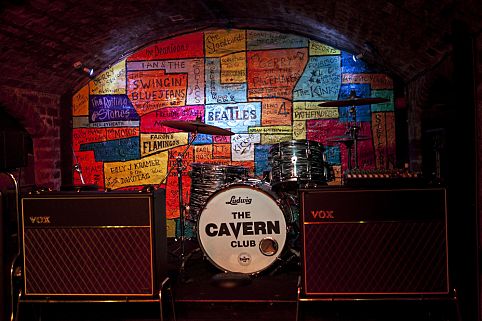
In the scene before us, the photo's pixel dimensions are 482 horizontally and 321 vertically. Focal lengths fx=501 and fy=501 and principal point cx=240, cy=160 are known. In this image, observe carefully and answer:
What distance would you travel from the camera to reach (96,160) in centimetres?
725

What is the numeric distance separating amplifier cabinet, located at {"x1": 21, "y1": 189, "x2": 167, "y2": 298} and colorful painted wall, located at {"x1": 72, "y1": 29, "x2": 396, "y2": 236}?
3054 mm

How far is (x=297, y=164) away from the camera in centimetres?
518

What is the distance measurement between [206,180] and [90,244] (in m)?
1.91

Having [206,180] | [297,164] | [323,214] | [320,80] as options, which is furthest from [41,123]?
[323,214]

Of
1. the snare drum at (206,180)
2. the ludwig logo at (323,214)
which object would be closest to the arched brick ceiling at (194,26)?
the ludwig logo at (323,214)

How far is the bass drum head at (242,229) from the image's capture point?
4633 millimetres

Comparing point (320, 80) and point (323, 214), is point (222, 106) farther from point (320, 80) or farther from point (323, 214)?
point (323, 214)

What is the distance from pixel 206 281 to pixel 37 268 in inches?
62.2

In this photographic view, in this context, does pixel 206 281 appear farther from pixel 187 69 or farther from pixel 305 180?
pixel 187 69

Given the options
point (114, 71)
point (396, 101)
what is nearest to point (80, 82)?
point (114, 71)

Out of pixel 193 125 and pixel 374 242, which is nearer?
pixel 374 242

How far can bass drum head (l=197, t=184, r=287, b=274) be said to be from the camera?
4.63m

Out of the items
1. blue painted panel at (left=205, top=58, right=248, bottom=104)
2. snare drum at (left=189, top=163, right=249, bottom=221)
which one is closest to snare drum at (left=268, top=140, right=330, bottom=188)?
snare drum at (left=189, top=163, right=249, bottom=221)

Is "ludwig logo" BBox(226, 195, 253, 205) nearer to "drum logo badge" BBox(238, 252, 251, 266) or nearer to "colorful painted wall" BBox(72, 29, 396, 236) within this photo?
"drum logo badge" BBox(238, 252, 251, 266)
